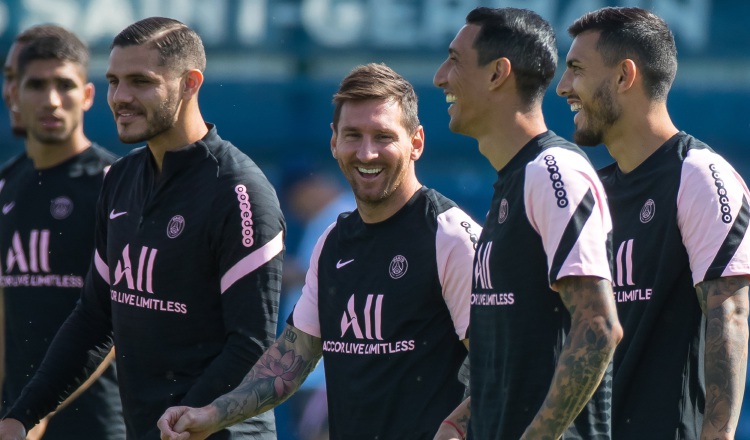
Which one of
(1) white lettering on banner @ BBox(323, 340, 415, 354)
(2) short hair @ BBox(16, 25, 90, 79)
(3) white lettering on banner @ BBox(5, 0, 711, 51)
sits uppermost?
(3) white lettering on banner @ BBox(5, 0, 711, 51)

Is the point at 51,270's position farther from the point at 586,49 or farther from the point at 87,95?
the point at 586,49

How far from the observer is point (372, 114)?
4.31m

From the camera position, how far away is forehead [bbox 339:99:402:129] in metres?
4.31

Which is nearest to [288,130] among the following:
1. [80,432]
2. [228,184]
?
[80,432]

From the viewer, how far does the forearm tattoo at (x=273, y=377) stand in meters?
4.24

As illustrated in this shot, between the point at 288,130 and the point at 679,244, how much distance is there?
5.03 metres

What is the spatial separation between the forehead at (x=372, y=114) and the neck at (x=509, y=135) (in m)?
0.50

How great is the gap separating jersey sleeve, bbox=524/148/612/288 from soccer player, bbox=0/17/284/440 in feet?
4.21

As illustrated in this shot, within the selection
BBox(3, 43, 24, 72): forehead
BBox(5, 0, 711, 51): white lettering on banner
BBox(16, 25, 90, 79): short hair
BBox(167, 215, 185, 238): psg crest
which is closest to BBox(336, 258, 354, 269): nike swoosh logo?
BBox(167, 215, 185, 238): psg crest

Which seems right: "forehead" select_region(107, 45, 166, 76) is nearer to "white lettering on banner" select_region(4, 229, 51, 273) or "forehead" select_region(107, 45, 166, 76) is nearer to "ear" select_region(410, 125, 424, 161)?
"ear" select_region(410, 125, 424, 161)

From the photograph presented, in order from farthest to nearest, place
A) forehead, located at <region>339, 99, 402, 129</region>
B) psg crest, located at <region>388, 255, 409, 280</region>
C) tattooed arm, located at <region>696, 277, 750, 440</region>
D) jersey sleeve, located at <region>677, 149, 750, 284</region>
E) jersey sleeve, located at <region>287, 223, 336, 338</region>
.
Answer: jersey sleeve, located at <region>287, 223, 336, 338</region> → forehead, located at <region>339, 99, 402, 129</region> → psg crest, located at <region>388, 255, 409, 280</region> → jersey sleeve, located at <region>677, 149, 750, 284</region> → tattooed arm, located at <region>696, 277, 750, 440</region>

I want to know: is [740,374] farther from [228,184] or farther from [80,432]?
[80,432]

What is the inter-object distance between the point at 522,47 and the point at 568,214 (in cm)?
76

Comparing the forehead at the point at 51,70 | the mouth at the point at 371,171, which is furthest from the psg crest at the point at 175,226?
the forehead at the point at 51,70
